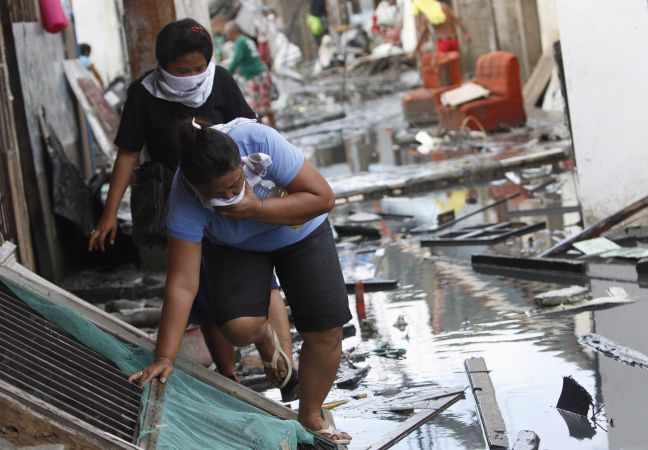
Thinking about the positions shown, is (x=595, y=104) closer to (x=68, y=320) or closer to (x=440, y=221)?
(x=440, y=221)

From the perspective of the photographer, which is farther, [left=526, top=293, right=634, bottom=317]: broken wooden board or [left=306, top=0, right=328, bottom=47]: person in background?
[left=306, top=0, right=328, bottom=47]: person in background

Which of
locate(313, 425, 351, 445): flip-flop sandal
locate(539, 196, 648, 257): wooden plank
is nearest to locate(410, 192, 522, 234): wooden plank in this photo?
locate(539, 196, 648, 257): wooden plank

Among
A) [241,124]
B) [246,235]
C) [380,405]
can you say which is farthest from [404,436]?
[241,124]

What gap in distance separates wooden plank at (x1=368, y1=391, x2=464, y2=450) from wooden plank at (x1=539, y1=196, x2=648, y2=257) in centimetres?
323

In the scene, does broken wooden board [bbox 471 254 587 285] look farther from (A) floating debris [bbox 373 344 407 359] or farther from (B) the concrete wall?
(B) the concrete wall

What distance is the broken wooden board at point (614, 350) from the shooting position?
19.2 feet

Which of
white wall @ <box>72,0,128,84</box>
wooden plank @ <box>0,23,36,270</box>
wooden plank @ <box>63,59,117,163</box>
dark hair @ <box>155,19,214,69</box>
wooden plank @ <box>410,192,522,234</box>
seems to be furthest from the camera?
white wall @ <box>72,0,128,84</box>

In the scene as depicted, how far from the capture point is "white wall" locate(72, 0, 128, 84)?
27312 mm

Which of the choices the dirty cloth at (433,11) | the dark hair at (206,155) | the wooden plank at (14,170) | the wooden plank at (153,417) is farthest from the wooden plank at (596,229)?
the dirty cloth at (433,11)

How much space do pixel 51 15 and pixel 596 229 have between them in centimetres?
497

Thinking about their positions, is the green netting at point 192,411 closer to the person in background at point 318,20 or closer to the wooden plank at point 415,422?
the wooden plank at point 415,422

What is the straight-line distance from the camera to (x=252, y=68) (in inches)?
693

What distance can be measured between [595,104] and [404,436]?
4572mm

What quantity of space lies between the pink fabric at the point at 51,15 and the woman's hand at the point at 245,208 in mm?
6337
